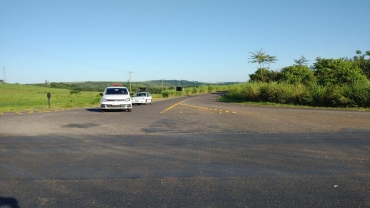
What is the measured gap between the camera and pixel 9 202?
4465mm

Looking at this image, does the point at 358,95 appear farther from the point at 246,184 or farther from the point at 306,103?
the point at 246,184

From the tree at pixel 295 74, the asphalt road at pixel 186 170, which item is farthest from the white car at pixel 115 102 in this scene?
the tree at pixel 295 74

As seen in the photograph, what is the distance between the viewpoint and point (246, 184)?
5227 mm

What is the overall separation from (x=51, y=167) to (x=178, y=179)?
8.55ft

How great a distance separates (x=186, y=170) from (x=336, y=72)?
38.0m

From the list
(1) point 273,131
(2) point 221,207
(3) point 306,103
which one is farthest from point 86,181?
(3) point 306,103

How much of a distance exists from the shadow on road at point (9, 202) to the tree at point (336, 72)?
115ft

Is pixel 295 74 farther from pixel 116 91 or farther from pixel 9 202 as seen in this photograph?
pixel 9 202

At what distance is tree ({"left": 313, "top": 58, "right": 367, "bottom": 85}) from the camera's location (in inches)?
1446

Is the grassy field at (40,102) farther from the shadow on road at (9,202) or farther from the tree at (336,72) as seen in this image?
the tree at (336,72)

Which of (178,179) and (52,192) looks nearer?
(52,192)

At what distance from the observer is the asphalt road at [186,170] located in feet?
15.0

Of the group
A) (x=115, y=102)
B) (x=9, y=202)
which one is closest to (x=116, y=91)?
(x=115, y=102)

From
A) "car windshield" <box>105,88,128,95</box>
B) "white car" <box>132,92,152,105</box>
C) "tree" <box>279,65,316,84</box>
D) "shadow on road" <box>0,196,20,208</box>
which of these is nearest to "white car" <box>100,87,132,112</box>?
"car windshield" <box>105,88,128,95</box>
